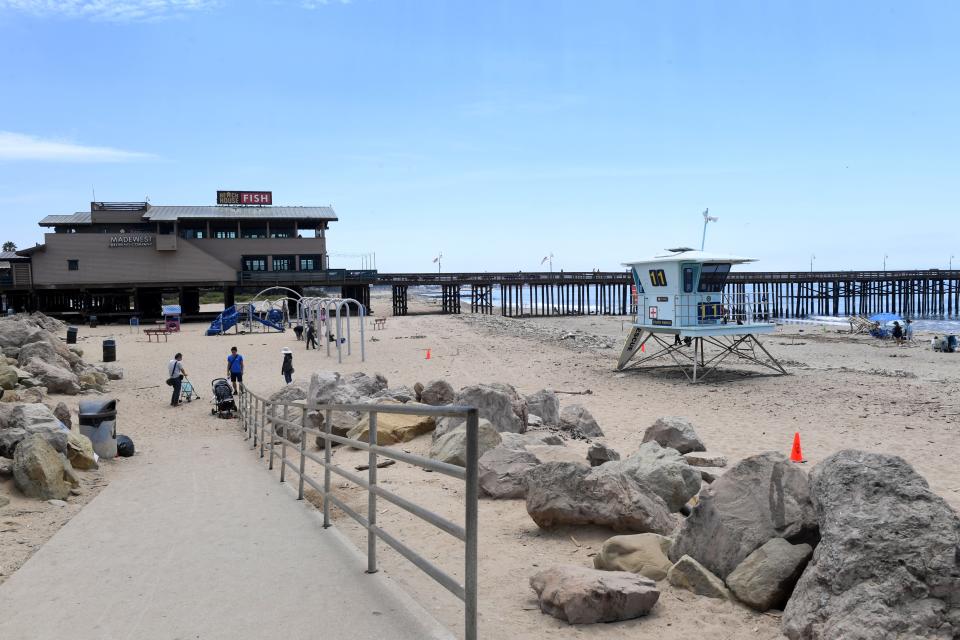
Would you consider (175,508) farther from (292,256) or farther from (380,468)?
(292,256)

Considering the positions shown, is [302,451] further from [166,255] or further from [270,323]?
[166,255]

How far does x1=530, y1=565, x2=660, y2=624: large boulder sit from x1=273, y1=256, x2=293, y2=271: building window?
2161 inches

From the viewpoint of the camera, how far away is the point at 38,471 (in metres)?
7.26

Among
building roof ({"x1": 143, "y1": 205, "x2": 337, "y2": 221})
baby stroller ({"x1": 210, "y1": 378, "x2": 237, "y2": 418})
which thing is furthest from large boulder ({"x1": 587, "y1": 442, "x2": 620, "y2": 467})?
Answer: building roof ({"x1": 143, "y1": 205, "x2": 337, "y2": 221})

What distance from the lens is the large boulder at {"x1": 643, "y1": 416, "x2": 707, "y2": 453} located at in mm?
9781

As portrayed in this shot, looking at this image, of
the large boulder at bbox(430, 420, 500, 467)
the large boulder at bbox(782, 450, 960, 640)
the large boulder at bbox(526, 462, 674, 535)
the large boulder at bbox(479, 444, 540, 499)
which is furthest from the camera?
the large boulder at bbox(430, 420, 500, 467)

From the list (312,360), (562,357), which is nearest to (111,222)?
(312,360)

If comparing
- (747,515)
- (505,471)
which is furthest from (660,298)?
(747,515)

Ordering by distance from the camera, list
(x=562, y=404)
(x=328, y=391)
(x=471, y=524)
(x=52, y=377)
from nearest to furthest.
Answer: (x=471, y=524)
(x=328, y=391)
(x=562, y=404)
(x=52, y=377)

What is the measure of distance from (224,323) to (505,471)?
3515 centimetres

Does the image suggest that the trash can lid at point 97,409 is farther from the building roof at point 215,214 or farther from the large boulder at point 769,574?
the building roof at point 215,214

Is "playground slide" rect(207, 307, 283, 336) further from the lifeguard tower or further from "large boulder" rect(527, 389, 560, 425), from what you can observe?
"large boulder" rect(527, 389, 560, 425)

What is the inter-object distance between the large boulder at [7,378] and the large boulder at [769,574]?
46.4ft

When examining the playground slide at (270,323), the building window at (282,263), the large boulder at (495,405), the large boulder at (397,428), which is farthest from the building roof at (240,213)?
the large boulder at (495,405)
